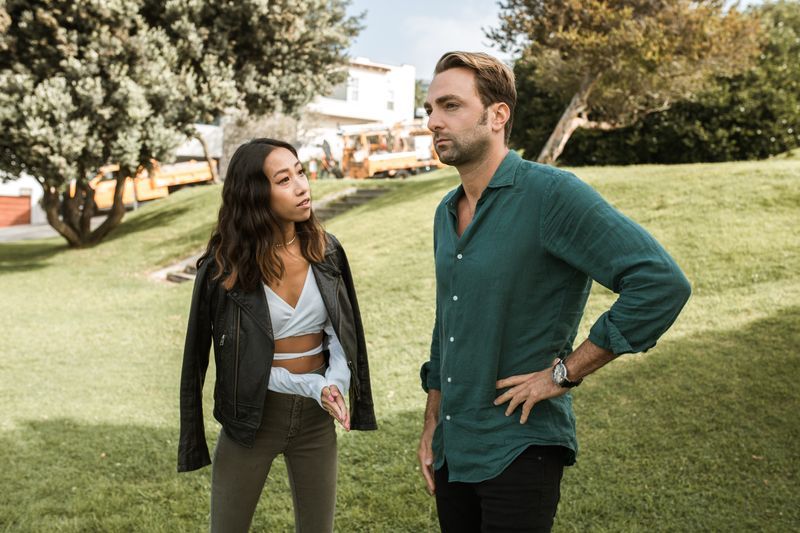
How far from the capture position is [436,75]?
224cm

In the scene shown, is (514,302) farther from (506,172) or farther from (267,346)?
(267,346)

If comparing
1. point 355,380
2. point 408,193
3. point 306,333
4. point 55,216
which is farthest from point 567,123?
point 306,333

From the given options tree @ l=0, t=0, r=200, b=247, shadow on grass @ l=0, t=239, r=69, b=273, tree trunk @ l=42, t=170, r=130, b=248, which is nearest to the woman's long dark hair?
tree @ l=0, t=0, r=200, b=247

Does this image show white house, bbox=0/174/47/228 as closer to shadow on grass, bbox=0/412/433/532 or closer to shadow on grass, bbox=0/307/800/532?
shadow on grass, bbox=0/412/433/532

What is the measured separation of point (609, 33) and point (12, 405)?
1218 centimetres

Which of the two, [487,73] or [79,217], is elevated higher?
[487,73]

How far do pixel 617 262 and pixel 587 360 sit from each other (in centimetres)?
30

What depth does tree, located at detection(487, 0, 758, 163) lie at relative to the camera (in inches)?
541

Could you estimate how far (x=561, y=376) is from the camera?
201 centimetres

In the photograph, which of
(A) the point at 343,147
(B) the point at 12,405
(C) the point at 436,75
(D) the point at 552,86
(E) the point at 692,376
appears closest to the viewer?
(C) the point at 436,75

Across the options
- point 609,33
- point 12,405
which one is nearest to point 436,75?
point 12,405

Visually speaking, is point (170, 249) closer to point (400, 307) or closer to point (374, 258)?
point (374, 258)

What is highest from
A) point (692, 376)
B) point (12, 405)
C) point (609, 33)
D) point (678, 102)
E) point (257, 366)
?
point (609, 33)

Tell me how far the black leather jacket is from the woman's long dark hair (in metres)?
0.07
